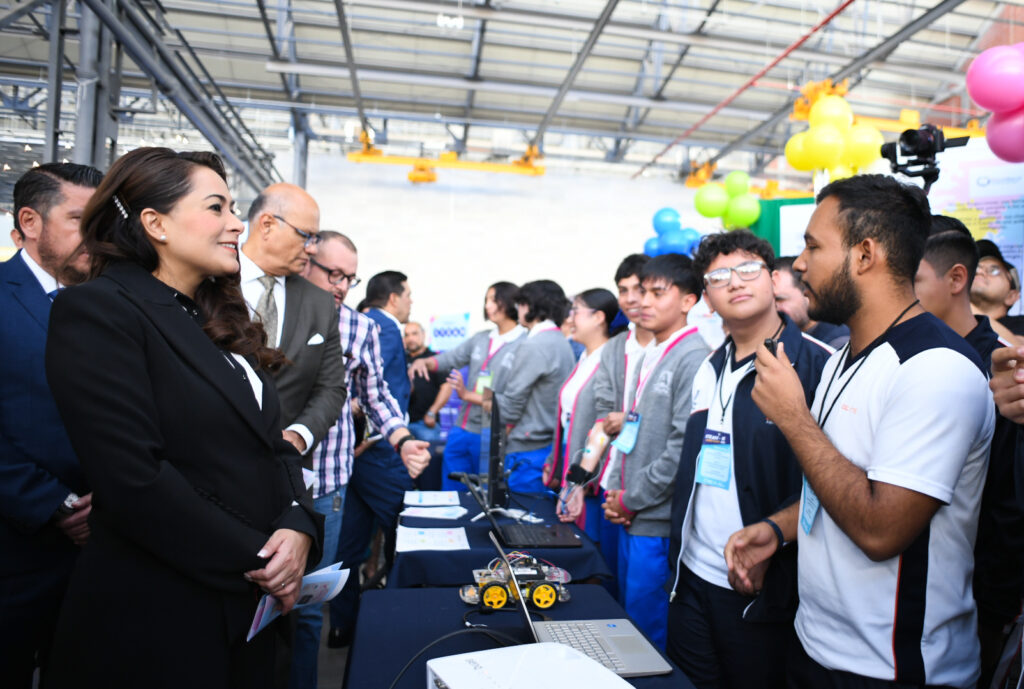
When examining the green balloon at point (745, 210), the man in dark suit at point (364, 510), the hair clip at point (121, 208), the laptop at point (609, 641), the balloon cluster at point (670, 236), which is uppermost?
the green balloon at point (745, 210)

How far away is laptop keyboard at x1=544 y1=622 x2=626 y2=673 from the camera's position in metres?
1.15

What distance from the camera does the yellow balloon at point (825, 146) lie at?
5031 mm

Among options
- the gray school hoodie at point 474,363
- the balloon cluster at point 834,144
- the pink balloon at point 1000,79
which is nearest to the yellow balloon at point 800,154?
the balloon cluster at point 834,144

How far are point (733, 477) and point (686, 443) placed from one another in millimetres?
211

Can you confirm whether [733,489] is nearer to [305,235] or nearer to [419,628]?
[419,628]

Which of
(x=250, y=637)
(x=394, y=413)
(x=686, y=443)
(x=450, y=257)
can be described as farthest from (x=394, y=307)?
(x=450, y=257)

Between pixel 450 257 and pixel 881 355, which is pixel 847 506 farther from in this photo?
pixel 450 257

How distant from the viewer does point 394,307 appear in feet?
13.1

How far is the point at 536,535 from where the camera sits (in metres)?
1.93

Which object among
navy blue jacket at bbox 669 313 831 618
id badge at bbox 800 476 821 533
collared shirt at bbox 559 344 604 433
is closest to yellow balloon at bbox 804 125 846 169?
collared shirt at bbox 559 344 604 433

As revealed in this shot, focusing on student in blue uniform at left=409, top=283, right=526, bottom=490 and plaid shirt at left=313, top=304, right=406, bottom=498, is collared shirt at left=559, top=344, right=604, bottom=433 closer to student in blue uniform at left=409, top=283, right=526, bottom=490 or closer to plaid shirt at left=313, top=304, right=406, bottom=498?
student in blue uniform at left=409, top=283, right=526, bottom=490

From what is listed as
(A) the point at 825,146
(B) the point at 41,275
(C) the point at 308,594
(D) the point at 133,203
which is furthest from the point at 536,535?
(A) the point at 825,146

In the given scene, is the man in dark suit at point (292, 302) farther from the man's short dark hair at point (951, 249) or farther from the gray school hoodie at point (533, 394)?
the man's short dark hair at point (951, 249)

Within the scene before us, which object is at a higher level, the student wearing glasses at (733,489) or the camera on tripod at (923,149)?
the camera on tripod at (923,149)
